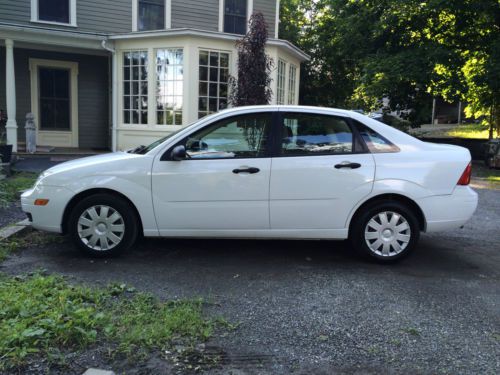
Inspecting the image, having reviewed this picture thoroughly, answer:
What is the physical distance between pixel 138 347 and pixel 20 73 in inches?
532

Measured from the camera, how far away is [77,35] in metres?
12.8

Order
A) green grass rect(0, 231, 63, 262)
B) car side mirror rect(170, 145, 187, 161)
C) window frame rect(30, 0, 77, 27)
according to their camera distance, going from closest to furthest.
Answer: car side mirror rect(170, 145, 187, 161)
green grass rect(0, 231, 63, 262)
window frame rect(30, 0, 77, 27)

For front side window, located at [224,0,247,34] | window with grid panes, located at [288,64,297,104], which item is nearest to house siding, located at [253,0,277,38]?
front side window, located at [224,0,247,34]

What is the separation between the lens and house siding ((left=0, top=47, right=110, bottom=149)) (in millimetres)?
14234

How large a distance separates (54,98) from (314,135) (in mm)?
11997

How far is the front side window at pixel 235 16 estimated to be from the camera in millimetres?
15719

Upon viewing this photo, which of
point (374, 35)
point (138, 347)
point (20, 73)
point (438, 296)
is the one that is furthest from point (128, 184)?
point (374, 35)

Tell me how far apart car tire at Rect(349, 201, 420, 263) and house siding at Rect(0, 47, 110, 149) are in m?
12.1

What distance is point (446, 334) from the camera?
3.48m

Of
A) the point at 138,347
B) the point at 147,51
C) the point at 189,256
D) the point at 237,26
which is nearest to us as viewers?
the point at 138,347

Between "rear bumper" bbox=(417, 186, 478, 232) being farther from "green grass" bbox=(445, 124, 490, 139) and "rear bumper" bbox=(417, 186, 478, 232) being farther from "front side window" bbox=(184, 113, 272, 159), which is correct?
"green grass" bbox=(445, 124, 490, 139)

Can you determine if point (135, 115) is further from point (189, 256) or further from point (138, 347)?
point (138, 347)

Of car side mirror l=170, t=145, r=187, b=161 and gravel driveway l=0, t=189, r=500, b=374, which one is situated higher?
car side mirror l=170, t=145, r=187, b=161

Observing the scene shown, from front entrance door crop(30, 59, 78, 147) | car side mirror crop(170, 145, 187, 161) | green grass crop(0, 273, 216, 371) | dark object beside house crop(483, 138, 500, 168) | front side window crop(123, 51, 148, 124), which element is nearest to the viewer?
green grass crop(0, 273, 216, 371)
